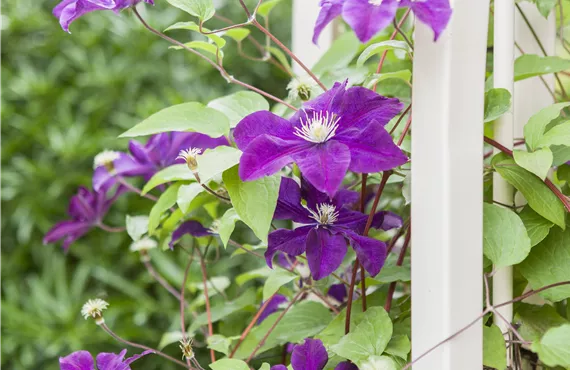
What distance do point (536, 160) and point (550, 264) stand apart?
88mm

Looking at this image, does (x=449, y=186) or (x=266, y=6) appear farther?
(x=266, y=6)

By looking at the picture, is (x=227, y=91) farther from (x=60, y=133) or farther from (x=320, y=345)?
(x=320, y=345)

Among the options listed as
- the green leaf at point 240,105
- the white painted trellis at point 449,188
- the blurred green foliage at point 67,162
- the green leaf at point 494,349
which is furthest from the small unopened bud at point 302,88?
the blurred green foliage at point 67,162

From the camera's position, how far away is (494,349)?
399mm

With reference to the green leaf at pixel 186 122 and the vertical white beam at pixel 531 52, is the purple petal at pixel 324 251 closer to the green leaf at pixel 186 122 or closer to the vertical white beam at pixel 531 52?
the green leaf at pixel 186 122

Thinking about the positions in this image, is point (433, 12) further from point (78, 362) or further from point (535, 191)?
point (78, 362)

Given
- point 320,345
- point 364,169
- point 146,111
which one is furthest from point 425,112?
point 146,111

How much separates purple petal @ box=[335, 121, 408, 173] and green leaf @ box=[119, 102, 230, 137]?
12cm

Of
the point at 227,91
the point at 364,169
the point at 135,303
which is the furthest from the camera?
the point at 227,91

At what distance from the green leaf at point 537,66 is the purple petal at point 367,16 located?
0.20 metres

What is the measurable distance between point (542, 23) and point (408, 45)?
0.72 ft

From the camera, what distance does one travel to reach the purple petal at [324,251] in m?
0.40

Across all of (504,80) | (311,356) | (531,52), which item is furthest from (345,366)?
(531,52)

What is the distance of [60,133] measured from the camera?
141cm
